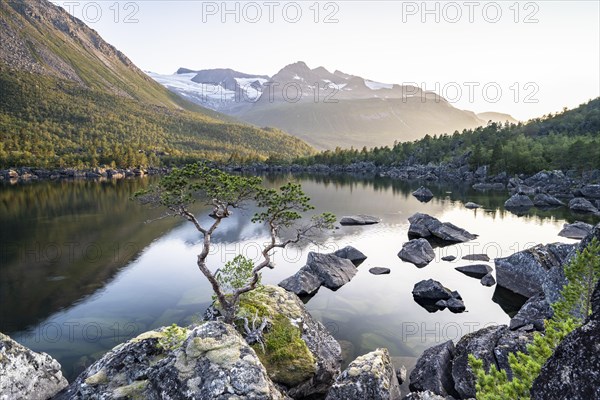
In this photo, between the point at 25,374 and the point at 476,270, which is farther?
the point at 476,270

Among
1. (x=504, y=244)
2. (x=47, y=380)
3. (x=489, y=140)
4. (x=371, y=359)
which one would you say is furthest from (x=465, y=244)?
(x=489, y=140)

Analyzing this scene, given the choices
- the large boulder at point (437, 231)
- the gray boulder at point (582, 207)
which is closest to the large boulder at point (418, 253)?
the large boulder at point (437, 231)

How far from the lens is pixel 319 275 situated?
138 ft

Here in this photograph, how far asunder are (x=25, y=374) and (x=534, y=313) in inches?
1276

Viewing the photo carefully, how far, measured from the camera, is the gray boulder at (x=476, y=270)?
1754 inches

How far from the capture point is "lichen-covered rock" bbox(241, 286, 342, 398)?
2050 cm

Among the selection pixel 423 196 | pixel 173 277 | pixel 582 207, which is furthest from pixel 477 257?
pixel 423 196

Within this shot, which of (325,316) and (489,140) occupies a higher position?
(489,140)

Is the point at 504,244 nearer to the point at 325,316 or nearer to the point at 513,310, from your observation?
the point at 513,310

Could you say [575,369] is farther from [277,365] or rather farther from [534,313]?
[534,313]

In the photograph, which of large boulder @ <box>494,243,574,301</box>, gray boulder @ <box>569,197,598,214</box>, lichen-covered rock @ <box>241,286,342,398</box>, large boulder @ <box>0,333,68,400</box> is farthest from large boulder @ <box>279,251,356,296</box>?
gray boulder @ <box>569,197,598,214</box>

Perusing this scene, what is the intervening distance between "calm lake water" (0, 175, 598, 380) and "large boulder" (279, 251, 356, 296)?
110 cm

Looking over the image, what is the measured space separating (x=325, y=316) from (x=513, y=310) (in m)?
18.2

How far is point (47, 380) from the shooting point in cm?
1916
